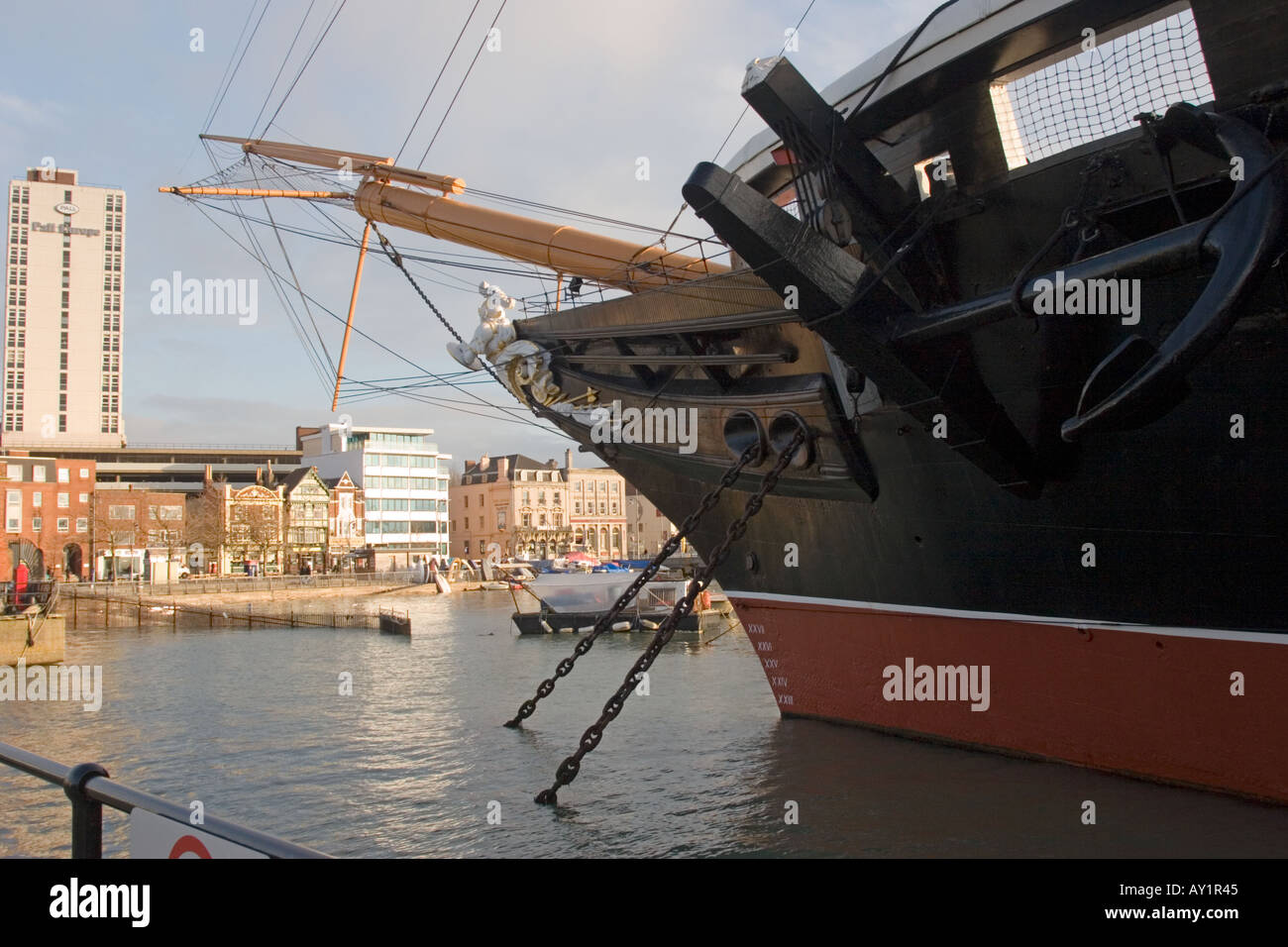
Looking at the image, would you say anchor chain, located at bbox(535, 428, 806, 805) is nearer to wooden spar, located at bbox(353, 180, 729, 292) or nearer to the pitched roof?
wooden spar, located at bbox(353, 180, 729, 292)

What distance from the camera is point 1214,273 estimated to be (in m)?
4.84

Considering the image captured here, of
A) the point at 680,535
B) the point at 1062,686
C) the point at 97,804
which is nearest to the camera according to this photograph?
the point at 97,804

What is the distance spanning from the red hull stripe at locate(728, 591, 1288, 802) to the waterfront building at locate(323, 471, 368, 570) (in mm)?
65397

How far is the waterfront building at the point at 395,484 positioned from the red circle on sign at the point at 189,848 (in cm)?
7416

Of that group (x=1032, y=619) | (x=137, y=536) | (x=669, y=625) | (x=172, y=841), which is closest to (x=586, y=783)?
(x=669, y=625)

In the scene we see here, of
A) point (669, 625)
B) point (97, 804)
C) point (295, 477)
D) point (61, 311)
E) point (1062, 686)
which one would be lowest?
point (1062, 686)

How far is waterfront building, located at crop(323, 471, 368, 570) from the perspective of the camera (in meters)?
71.8

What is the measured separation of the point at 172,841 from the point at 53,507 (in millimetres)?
62085

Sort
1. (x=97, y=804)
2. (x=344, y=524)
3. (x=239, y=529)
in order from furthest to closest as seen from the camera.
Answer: (x=344, y=524), (x=239, y=529), (x=97, y=804)

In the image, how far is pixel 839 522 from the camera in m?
8.99

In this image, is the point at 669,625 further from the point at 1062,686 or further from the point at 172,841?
the point at 172,841

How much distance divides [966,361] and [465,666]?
1840 centimetres

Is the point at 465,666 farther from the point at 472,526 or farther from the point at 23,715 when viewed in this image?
the point at 472,526
